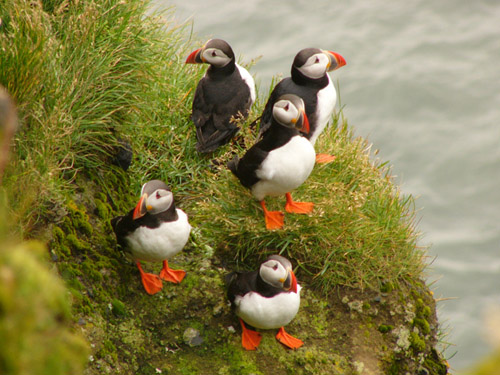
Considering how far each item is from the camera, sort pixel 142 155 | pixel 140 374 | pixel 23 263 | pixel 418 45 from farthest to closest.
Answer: pixel 418 45, pixel 142 155, pixel 140 374, pixel 23 263

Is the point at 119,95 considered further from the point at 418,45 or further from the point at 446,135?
the point at 418,45

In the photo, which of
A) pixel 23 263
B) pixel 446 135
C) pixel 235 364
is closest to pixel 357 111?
pixel 446 135

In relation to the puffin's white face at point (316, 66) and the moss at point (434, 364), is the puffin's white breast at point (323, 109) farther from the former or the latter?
the moss at point (434, 364)

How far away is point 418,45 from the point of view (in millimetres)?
10180

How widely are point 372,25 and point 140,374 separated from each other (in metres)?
8.24

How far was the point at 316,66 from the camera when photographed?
5.32 meters

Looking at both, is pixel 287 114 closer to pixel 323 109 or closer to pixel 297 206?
pixel 297 206

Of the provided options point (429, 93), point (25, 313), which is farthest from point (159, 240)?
point (429, 93)

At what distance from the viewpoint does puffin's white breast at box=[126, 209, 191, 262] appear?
4121mm

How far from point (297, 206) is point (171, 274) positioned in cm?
105

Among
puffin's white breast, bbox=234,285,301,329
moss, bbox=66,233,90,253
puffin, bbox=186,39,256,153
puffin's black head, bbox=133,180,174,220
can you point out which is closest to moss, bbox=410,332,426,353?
puffin's white breast, bbox=234,285,301,329

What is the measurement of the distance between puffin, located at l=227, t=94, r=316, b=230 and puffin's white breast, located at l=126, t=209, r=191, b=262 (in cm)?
60

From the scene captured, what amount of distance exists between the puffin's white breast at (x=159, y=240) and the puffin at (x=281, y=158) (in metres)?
0.60

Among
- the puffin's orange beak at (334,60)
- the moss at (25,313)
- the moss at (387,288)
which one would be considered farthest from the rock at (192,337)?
the moss at (25,313)
